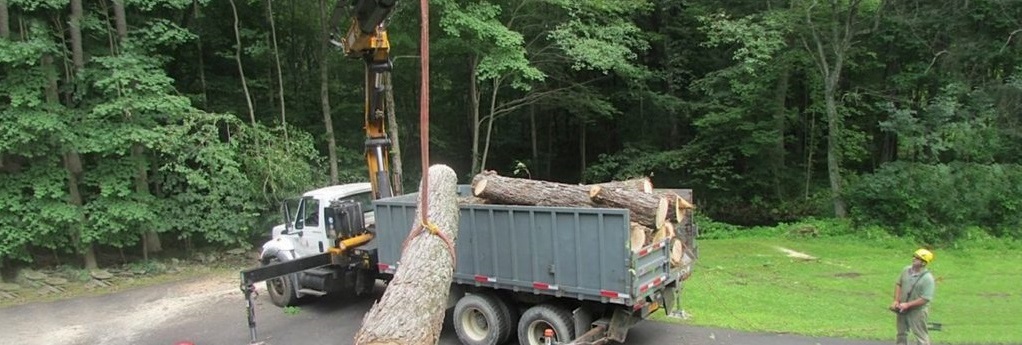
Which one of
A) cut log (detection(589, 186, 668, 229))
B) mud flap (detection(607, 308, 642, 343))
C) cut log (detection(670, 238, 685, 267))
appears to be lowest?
mud flap (detection(607, 308, 642, 343))

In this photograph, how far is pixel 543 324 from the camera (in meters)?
7.45

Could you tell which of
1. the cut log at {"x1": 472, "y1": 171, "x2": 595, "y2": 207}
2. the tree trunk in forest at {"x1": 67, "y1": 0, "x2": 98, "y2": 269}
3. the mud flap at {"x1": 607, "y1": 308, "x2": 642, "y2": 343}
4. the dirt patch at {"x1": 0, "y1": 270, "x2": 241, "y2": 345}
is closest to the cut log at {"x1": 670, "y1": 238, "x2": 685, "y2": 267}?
the mud flap at {"x1": 607, "y1": 308, "x2": 642, "y2": 343}

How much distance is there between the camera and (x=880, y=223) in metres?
15.2

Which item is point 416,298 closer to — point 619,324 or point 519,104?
point 619,324

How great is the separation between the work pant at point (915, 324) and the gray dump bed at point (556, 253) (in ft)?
7.90

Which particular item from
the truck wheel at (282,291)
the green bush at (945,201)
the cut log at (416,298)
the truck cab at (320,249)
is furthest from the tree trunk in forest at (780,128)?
the cut log at (416,298)

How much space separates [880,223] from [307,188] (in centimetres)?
1347

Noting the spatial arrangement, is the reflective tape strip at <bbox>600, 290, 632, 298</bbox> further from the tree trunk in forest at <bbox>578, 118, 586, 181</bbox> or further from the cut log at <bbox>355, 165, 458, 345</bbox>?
the tree trunk in forest at <bbox>578, 118, 586, 181</bbox>

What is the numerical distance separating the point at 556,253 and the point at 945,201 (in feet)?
38.3

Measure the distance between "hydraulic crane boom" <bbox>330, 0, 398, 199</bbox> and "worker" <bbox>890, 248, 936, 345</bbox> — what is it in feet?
22.3

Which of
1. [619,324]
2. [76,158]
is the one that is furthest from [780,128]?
[76,158]

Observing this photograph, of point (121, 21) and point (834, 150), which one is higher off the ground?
point (121, 21)

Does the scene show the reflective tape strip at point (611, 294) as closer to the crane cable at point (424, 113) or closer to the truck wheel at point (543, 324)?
the truck wheel at point (543, 324)

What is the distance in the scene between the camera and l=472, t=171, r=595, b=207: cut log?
7520 millimetres
